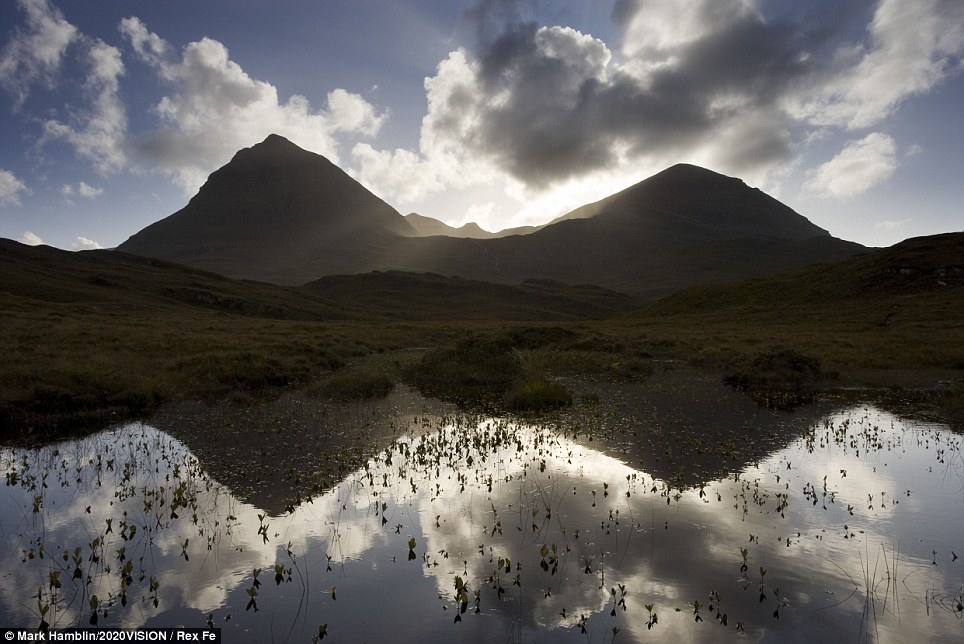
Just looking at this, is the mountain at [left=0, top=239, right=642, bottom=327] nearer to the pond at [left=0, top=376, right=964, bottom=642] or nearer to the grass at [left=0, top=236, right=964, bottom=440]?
the grass at [left=0, top=236, right=964, bottom=440]

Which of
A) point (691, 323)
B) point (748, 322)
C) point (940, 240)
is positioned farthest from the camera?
point (940, 240)

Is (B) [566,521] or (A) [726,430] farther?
(A) [726,430]

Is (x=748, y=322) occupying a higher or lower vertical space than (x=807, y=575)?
higher

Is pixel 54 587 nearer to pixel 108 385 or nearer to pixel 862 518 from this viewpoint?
pixel 862 518

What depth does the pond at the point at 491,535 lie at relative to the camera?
6984 mm

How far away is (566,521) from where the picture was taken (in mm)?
10211

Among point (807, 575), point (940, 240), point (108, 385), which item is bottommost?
point (807, 575)

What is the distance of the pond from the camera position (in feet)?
22.9

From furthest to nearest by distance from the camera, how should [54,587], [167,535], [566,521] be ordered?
1. [566,521]
2. [167,535]
3. [54,587]

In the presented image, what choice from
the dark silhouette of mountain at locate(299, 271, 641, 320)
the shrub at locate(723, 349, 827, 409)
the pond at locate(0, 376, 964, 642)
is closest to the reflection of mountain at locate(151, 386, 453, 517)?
the pond at locate(0, 376, 964, 642)

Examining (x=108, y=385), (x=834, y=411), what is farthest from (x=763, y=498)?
(x=108, y=385)

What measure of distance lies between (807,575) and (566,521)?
4101 mm

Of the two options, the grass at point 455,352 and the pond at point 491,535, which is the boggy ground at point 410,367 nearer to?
the grass at point 455,352

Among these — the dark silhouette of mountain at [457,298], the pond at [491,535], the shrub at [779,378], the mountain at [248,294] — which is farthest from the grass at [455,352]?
the dark silhouette of mountain at [457,298]
